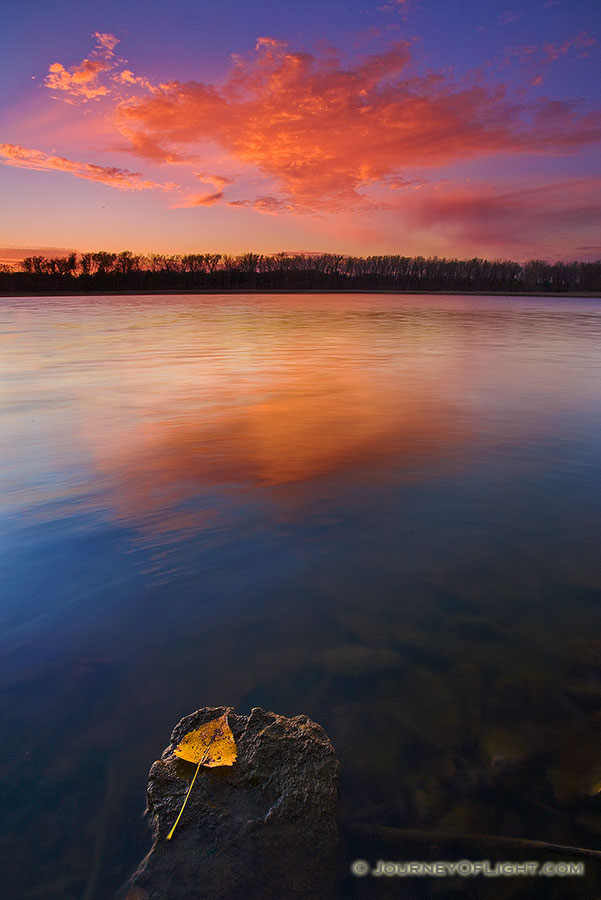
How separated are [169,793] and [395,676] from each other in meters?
1.23

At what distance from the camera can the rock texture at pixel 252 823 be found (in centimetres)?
159

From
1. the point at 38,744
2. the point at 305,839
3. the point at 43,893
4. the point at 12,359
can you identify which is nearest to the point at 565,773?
the point at 305,839

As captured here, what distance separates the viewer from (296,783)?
1.83 m

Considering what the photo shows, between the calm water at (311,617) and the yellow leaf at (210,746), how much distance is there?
0.26m

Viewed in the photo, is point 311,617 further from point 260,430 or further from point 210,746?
point 260,430

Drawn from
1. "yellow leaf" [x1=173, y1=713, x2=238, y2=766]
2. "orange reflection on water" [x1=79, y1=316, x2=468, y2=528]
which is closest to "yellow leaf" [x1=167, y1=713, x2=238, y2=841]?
"yellow leaf" [x1=173, y1=713, x2=238, y2=766]

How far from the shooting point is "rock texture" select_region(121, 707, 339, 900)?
1.59 metres

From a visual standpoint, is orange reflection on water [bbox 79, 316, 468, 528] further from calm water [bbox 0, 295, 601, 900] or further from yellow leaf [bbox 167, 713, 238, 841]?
yellow leaf [bbox 167, 713, 238, 841]

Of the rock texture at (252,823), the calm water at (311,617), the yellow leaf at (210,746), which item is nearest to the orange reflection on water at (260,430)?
the calm water at (311,617)

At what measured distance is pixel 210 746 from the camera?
1952 millimetres

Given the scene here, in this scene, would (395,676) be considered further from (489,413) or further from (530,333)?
(530,333)

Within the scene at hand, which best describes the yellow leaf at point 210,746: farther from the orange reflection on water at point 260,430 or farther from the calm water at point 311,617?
the orange reflection on water at point 260,430

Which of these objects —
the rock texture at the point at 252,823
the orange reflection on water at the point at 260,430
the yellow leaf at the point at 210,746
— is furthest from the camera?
the orange reflection on water at the point at 260,430

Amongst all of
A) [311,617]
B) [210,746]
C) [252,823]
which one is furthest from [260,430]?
[252,823]
